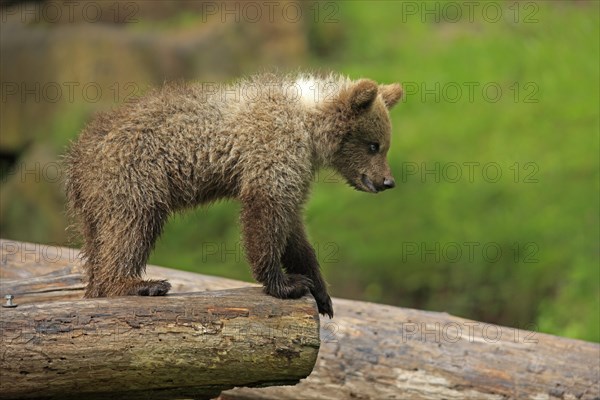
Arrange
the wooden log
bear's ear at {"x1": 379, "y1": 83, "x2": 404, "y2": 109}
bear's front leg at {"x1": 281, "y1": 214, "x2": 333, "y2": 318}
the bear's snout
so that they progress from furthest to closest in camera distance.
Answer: bear's ear at {"x1": 379, "y1": 83, "x2": 404, "y2": 109} < the bear's snout < bear's front leg at {"x1": 281, "y1": 214, "x2": 333, "y2": 318} < the wooden log

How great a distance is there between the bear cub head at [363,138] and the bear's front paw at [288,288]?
0.95 m

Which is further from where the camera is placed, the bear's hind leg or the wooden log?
the bear's hind leg

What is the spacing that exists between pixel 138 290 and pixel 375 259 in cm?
668

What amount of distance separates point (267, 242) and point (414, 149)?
7.69 meters

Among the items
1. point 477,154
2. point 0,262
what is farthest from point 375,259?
point 0,262

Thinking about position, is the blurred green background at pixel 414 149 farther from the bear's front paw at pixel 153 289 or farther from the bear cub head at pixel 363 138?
the bear's front paw at pixel 153 289

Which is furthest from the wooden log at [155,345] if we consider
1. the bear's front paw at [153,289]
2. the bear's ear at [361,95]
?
the bear's ear at [361,95]

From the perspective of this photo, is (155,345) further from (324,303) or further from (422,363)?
(422,363)

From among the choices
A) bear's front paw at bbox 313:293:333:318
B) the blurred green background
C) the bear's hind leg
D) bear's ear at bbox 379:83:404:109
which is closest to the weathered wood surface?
bear's front paw at bbox 313:293:333:318

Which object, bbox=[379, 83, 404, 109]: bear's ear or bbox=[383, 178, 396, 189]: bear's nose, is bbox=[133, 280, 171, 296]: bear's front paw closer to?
bbox=[383, 178, 396, 189]: bear's nose

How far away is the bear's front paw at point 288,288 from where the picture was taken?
18.6 feet

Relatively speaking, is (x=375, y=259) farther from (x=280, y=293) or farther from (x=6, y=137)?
(x=280, y=293)

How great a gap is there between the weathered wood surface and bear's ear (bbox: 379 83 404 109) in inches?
60.7

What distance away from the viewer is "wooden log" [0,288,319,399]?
16.2ft
